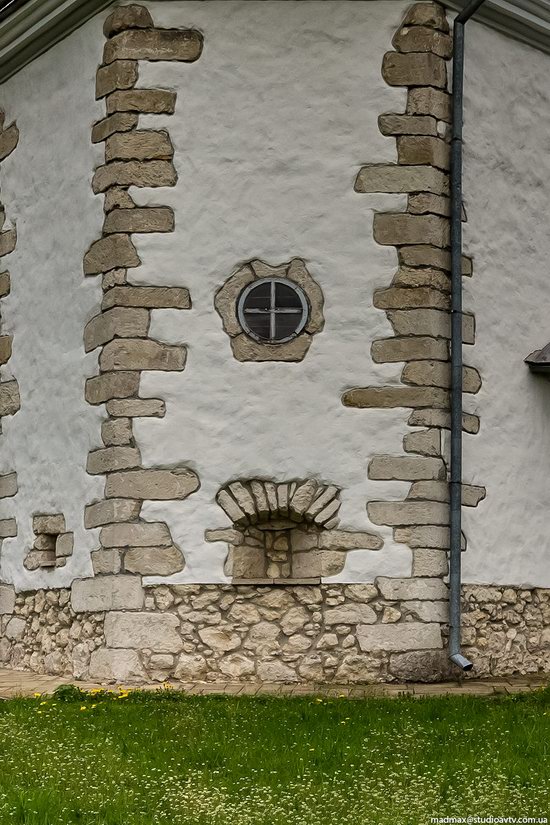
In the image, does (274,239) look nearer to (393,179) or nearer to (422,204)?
(393,179)

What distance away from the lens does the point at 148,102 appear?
1148 cm

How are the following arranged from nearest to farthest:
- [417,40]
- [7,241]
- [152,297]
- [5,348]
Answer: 1. [152,297]
2. [417,40]
3. [5,348]
4. [7,241]

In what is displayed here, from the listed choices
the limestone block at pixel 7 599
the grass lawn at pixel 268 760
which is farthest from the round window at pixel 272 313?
the limestone block at pixel 7 599

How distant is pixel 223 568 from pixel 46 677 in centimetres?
185

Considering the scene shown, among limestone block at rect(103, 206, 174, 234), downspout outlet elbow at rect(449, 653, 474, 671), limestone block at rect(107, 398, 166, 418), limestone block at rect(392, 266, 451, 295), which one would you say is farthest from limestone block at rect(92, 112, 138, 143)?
downspout outlet elbow at rect(449, 653, 474, 671)

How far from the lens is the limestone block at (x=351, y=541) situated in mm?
11094

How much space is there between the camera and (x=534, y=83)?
1264 centimetres

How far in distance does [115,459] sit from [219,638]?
1.59 metres

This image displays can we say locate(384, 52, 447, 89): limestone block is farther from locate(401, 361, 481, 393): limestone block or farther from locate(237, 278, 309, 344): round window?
locate(401, 361, 481, 393): limestone block

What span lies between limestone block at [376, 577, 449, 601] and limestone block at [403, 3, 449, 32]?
175 inches

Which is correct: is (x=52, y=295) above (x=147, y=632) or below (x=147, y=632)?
above

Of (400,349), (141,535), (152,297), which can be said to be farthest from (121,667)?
(400,349)

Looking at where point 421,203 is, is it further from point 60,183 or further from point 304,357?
point 60,183

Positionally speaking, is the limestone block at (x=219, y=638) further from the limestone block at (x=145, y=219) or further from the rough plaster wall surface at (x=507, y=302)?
the limestone block at (x=145, y=219)
